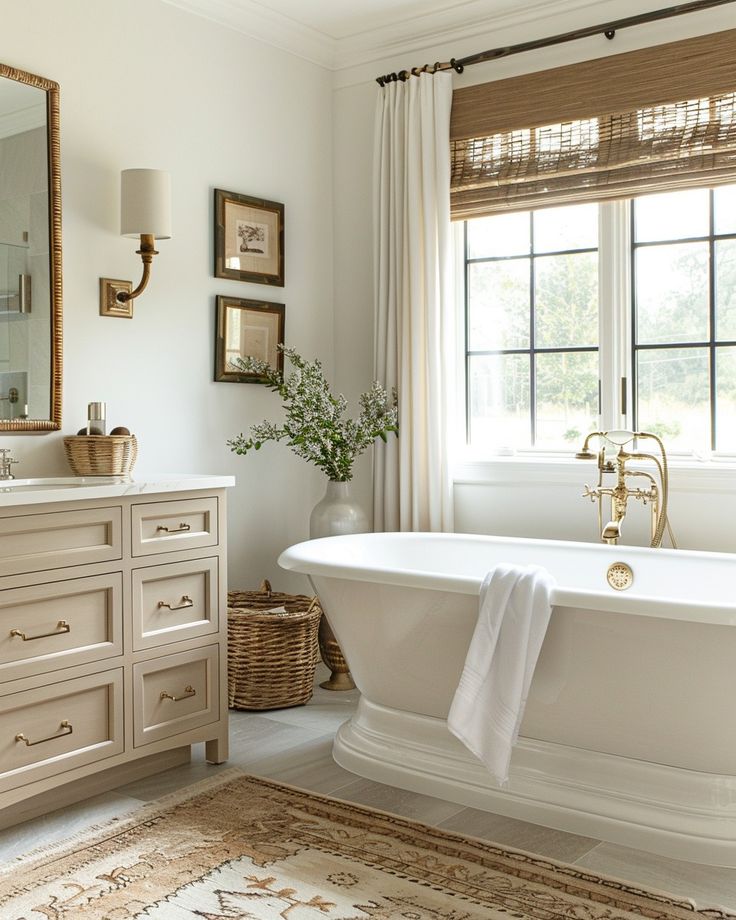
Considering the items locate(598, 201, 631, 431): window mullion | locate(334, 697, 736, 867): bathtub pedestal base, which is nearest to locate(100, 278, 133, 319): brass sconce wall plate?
locate(334, 697, 736, 867): bathtub pedestal base

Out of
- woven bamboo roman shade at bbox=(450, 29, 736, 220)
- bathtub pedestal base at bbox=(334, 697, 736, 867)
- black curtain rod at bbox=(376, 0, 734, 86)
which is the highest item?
black curtain rod at bbox=(376, 0, 734, 86)

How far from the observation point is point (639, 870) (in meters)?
2.29

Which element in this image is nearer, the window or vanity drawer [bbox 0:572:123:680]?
vanity drawer [bbox 0:572:123:680]

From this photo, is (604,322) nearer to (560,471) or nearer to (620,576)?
(560,471)

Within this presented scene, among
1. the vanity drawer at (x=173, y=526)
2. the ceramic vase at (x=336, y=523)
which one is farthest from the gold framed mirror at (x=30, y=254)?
the ceramic vase at (x=336, y=523)

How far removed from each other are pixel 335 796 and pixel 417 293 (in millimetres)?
2016

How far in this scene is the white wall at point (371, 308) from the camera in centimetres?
Result: 340

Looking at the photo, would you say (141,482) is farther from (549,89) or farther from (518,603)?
(549,89)

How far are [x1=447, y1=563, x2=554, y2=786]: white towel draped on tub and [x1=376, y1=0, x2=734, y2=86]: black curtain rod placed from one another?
209 cm

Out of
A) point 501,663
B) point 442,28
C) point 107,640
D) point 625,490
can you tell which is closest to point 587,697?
point 501,663

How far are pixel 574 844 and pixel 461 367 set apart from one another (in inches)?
84.3

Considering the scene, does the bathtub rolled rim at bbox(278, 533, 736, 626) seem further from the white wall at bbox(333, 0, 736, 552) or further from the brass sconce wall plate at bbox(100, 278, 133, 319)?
the brass sconce wall plate at bbox(100, 278, 133, 319)

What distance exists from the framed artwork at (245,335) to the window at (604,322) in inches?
31.7

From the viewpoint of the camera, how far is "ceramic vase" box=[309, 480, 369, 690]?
380cm
